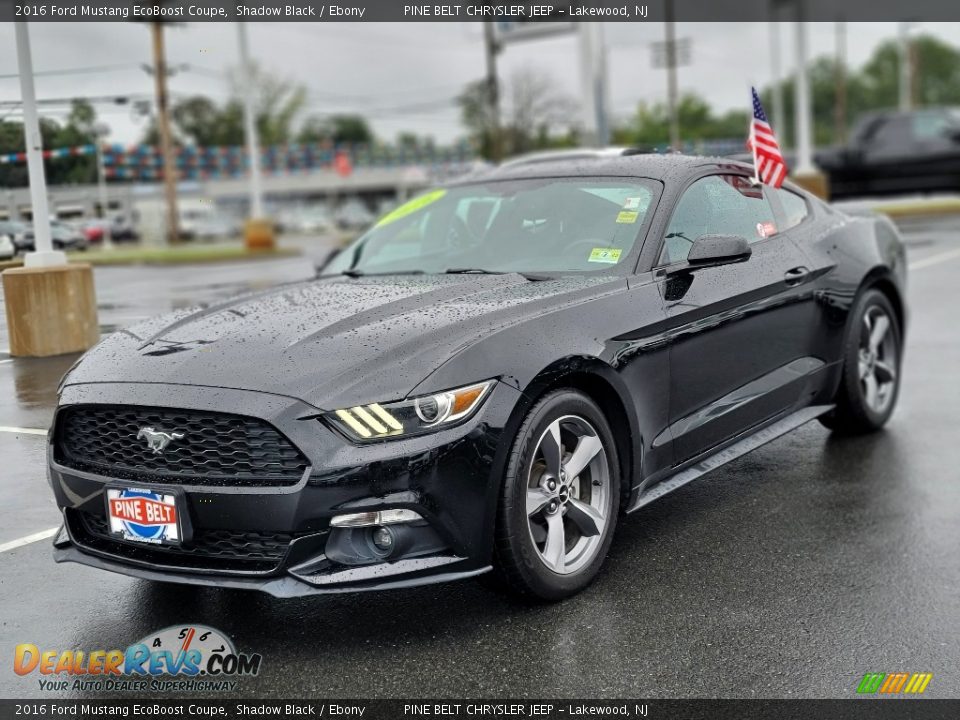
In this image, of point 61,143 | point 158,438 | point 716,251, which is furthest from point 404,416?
point 61,143

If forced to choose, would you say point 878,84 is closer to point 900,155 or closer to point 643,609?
point 900,155

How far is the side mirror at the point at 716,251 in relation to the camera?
4.35 m

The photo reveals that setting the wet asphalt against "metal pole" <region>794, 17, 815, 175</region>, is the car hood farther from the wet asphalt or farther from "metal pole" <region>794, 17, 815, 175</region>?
"metal pole" <region>794, 17, 815, 175</region>

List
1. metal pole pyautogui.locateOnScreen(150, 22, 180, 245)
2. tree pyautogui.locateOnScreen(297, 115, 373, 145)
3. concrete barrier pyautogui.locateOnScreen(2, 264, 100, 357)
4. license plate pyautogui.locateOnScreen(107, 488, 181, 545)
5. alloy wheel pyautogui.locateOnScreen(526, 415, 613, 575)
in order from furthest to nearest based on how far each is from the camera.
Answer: tree pyautogui.locateOnScreen(297, 115, 373, 145) < metal pole pyautogui.locateOnScreen(150, 22, 180, 245) < concrete barrier pyautogui.locateOnScreen(2, 264, 100, 357) < alloy wheel pyautogui.locateOnScreen(526, 415, 613, 575) < license plate pyautogui.locateOnScreen(107, 488, 181, 545)

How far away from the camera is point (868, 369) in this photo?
584 cm

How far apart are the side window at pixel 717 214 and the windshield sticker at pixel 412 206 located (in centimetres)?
143

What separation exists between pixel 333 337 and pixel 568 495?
0.98 metres

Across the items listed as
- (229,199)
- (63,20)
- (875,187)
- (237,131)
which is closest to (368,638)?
(63,20)

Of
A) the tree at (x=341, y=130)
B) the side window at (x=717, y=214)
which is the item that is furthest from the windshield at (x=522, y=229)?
the tree at (x=341, y=130)

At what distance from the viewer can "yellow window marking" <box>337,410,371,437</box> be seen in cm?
327

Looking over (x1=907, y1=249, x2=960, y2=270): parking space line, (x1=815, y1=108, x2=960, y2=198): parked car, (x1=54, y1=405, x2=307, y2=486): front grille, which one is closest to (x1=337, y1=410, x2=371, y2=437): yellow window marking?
(x1=54, y1=405, x2=307, y2=486): front grille

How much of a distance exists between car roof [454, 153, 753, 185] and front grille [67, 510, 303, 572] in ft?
8.17

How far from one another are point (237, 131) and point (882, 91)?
84.2m

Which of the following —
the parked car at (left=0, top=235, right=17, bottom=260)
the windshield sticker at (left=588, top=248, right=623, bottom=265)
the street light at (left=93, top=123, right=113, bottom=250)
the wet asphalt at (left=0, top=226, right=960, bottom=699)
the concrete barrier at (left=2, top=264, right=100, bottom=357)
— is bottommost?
the wet asphalt at (left=0, top=226, right=960, bottom=699)
